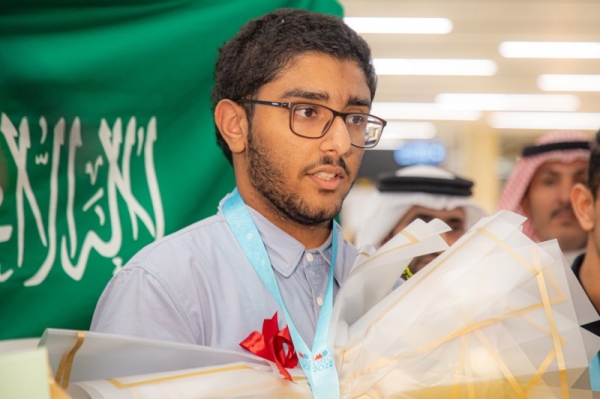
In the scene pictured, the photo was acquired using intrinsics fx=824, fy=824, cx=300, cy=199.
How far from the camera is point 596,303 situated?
165cm

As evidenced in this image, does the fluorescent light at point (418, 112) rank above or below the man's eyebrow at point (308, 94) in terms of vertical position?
above

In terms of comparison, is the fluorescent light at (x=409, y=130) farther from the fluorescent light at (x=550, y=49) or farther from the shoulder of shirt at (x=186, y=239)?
the shoulder of shirt at (x=186, y=239)

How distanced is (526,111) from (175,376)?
11.9 metres

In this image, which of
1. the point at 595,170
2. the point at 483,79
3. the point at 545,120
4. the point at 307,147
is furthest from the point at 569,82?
the point at 307,147

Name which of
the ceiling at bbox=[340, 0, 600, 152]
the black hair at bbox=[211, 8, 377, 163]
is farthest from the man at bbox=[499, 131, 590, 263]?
the ceiling at bbox=[340, 0, 600, 152]

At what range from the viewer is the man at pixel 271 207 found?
120cm

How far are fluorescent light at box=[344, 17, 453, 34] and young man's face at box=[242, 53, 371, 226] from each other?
634 cm

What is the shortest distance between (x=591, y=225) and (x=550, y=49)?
746 cm

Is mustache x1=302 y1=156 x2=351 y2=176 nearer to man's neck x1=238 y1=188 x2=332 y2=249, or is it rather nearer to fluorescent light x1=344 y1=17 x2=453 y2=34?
man's neck x1=238 y1=188 x2=332 y2=249

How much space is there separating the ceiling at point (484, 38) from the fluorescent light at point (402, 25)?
0.39 ft

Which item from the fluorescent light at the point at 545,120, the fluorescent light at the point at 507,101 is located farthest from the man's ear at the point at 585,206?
the fluorescent light at the point at 545,120

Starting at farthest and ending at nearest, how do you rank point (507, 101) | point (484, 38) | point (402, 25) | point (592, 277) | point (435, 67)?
point (507, 101) < point (435, 67) < point (484, 38) < point (402, 25) < point (592, 277)

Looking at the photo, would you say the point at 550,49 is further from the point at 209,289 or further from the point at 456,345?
the point at 456,345

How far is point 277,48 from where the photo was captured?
1345 millimetres
